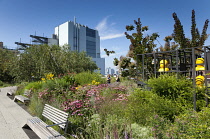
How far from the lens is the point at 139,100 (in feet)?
14.6

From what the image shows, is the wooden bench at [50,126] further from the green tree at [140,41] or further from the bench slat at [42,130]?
the green tree at [140,41]

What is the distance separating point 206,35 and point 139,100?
5.88 meters

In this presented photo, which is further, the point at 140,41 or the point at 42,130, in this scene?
the point at 140,41

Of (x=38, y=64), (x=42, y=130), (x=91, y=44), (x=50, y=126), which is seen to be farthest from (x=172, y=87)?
(x=91, y=44)

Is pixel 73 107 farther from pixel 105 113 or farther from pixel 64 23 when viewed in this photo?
pixel 64 23

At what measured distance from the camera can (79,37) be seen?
73688 mm

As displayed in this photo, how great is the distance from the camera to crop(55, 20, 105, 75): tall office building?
68438 millimetres

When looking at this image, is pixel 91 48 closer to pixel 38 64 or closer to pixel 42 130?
pixel 38 64

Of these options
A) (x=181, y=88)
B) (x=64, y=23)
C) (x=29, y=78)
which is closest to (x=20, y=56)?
(x=29, y=78)

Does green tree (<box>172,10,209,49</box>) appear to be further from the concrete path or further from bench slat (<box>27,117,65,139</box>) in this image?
the concrete path

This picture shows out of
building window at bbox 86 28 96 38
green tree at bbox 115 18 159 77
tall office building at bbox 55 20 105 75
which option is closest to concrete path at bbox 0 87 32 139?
green tree at bbox 115 18 159 77

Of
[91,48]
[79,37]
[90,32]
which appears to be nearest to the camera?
[79,37]

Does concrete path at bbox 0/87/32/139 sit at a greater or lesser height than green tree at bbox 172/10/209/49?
lesser

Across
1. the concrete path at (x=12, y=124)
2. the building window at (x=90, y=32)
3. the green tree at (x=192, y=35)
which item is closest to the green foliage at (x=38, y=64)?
the concrete path at (x=12, y=124)
